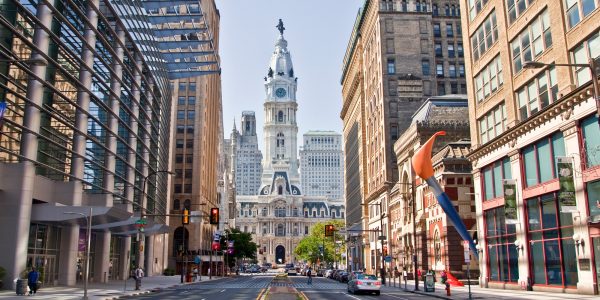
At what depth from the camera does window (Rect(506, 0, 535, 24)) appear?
119 ft

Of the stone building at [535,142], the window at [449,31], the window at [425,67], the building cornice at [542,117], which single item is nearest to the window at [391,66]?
the window at [425,67]

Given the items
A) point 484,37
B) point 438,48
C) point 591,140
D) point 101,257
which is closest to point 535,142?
point 591,140

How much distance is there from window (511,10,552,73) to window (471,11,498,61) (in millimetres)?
4047

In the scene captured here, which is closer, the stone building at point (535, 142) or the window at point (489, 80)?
the stone building at point (535, 142)

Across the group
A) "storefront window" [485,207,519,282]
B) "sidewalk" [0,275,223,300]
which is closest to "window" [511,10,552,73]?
"storefront window" [485,207,519,282]

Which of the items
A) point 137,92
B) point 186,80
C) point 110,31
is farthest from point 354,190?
point 110,31

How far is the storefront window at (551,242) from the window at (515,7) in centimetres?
1276

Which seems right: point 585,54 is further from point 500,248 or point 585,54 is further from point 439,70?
point 439,70

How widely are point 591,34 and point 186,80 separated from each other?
8658 centimetres

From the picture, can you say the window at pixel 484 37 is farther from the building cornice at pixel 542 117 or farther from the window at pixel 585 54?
the window at pixel 585 54

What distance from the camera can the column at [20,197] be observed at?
34875mm

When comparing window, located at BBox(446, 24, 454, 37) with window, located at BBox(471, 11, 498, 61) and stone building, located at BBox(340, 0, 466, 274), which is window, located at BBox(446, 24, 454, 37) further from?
window, located at BBox(471, 11, 498, 61)

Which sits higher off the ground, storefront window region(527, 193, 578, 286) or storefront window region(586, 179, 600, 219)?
storefront window region(586, 179, 600, 219)

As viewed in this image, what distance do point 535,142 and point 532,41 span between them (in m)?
6.72
